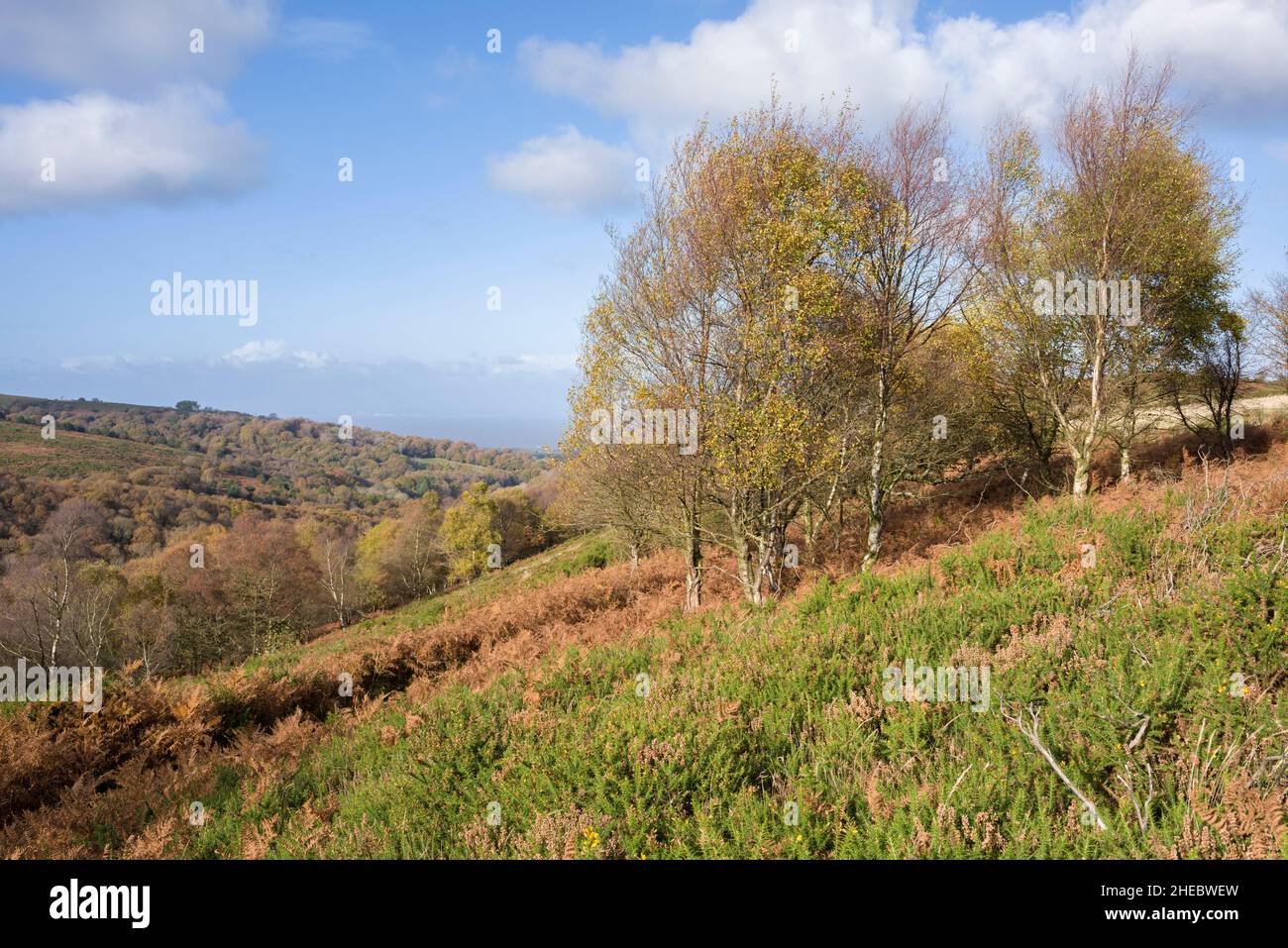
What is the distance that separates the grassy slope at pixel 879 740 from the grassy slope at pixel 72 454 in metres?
136

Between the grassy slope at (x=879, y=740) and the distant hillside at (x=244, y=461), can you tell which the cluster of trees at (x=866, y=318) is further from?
the distant hillside at (x=244, y=461)

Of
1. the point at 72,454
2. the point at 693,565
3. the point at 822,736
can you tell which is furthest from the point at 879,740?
the point at 72,454

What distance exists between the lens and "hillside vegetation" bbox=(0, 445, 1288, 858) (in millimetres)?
4793

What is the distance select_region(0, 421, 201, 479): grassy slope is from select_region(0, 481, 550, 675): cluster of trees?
46.1 m

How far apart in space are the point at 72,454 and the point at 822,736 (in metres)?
165

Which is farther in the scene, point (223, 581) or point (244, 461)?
point (244, 461)

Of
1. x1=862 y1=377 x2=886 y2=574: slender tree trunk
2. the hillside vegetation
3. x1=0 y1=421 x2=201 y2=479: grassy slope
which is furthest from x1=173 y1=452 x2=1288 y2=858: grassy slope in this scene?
x1=0 y1=421 x2=201 y2=479: grassy slope

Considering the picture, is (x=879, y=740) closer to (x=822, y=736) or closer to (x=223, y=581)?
(x=822, y=736)

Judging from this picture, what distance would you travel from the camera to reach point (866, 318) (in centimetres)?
1473

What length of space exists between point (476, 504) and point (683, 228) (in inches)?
1855

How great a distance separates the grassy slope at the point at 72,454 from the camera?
10875 cm
